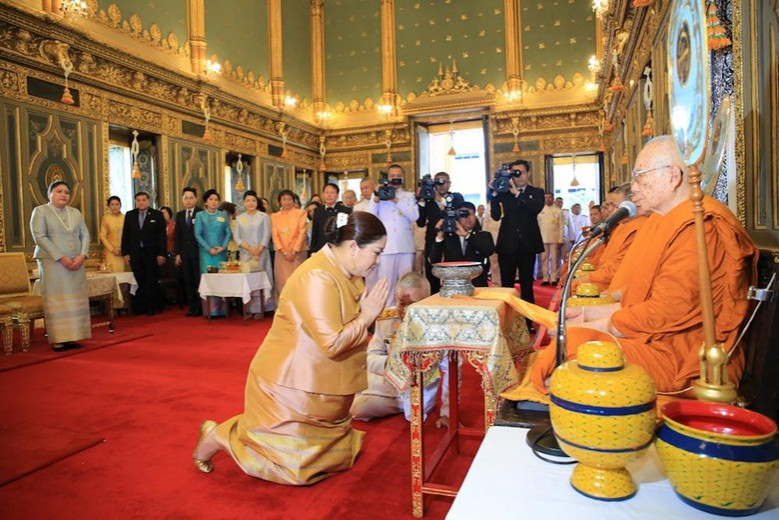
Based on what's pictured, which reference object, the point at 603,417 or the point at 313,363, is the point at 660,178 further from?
the point at 313,363

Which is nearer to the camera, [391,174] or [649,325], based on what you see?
[649,325]

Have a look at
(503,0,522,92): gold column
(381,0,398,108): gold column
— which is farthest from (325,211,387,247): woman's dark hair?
(381,0,398,108): gold column

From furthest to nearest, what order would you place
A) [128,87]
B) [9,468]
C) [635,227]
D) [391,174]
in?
[128,87]
[391,174]
[635,227]
[9,468]

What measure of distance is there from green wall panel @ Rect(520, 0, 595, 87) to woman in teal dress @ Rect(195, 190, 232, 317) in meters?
7.91

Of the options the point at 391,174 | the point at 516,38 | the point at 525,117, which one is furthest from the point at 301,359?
the point at 516,38

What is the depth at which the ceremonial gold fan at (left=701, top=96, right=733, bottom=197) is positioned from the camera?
7.68 ft

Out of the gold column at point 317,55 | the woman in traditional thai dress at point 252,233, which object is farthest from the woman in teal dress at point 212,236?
the gold column at point 317,55

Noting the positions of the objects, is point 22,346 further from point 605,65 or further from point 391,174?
point 605,65

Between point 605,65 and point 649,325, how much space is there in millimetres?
8340

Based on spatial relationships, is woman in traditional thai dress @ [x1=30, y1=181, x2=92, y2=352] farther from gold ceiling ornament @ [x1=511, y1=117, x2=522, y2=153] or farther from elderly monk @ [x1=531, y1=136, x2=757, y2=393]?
gold ceiling ornament @ [x1=511, y1=117, x2=522, y2=153]

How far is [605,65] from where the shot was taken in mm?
8711

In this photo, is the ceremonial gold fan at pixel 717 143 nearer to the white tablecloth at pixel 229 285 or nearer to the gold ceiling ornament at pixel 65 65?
the white tablecloth at pixel 229 285

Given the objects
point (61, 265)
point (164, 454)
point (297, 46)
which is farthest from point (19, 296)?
point (297, 46)

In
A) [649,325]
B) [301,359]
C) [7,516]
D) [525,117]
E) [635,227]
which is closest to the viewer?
[649,325]
